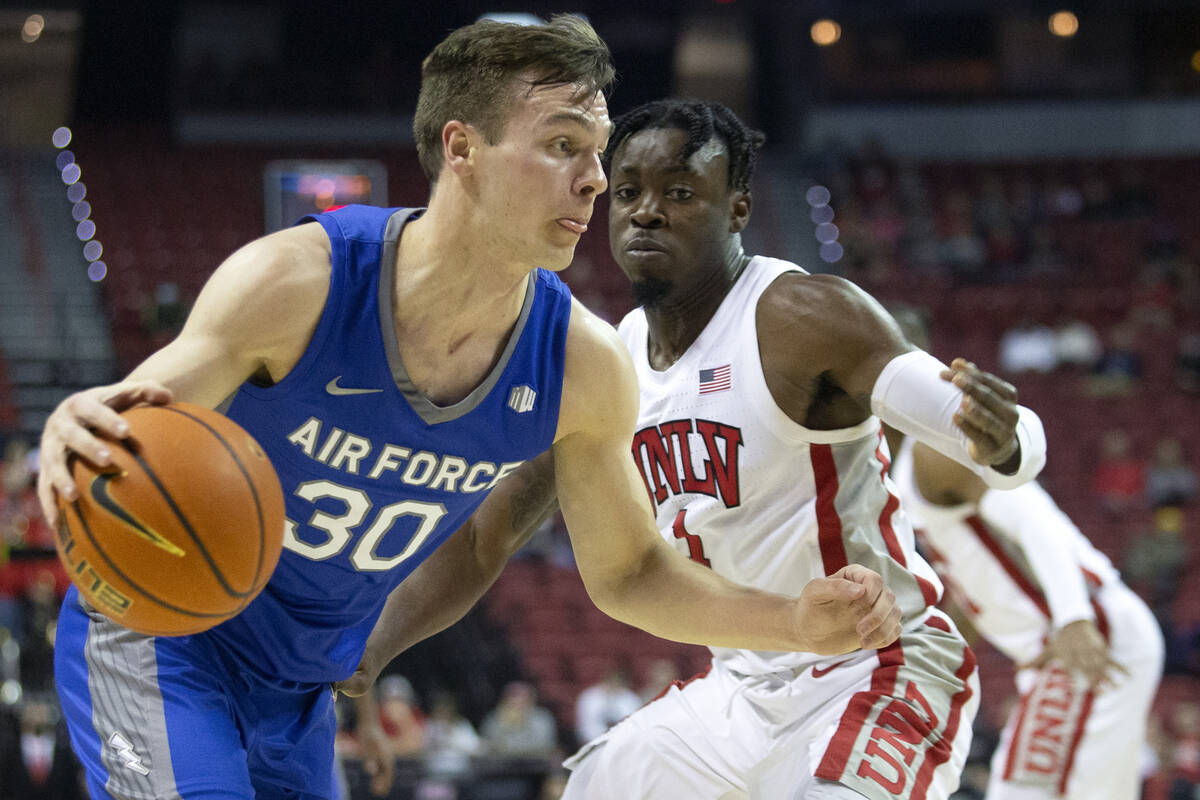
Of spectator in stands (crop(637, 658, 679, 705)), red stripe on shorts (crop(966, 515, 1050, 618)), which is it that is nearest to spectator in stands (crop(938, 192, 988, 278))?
spectator in stands (crop(637, 658, 679, 705))

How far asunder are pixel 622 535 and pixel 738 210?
1072 mm

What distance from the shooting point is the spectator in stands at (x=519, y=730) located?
955 centimetres

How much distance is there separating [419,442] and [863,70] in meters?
21.0

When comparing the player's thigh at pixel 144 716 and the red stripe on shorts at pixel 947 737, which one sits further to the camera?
the red stripe on shorts at pixel 947 737

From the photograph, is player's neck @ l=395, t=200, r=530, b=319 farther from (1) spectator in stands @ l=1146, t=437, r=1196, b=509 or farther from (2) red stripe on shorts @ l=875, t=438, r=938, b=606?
(1) spectator in stands @ l=1146, t=437, r=1196, b=509

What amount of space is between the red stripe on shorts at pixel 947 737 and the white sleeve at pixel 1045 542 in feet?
5.89

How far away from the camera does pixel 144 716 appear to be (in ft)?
9.04

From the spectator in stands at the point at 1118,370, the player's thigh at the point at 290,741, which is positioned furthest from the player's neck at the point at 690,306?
the spectator in stands at the point at 1118,370

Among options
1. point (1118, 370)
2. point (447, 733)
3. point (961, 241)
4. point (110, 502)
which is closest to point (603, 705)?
point (447, 733)

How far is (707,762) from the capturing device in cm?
332

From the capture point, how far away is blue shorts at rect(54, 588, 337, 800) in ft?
8.84

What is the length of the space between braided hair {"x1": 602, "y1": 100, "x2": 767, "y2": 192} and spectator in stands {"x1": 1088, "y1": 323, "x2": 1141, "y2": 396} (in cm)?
1295

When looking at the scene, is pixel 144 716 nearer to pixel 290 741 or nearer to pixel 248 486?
pixel 290 741

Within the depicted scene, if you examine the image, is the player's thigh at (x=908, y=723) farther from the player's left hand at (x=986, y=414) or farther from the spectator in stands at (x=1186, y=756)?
the spectator in stands at (x=1186, y=756)
